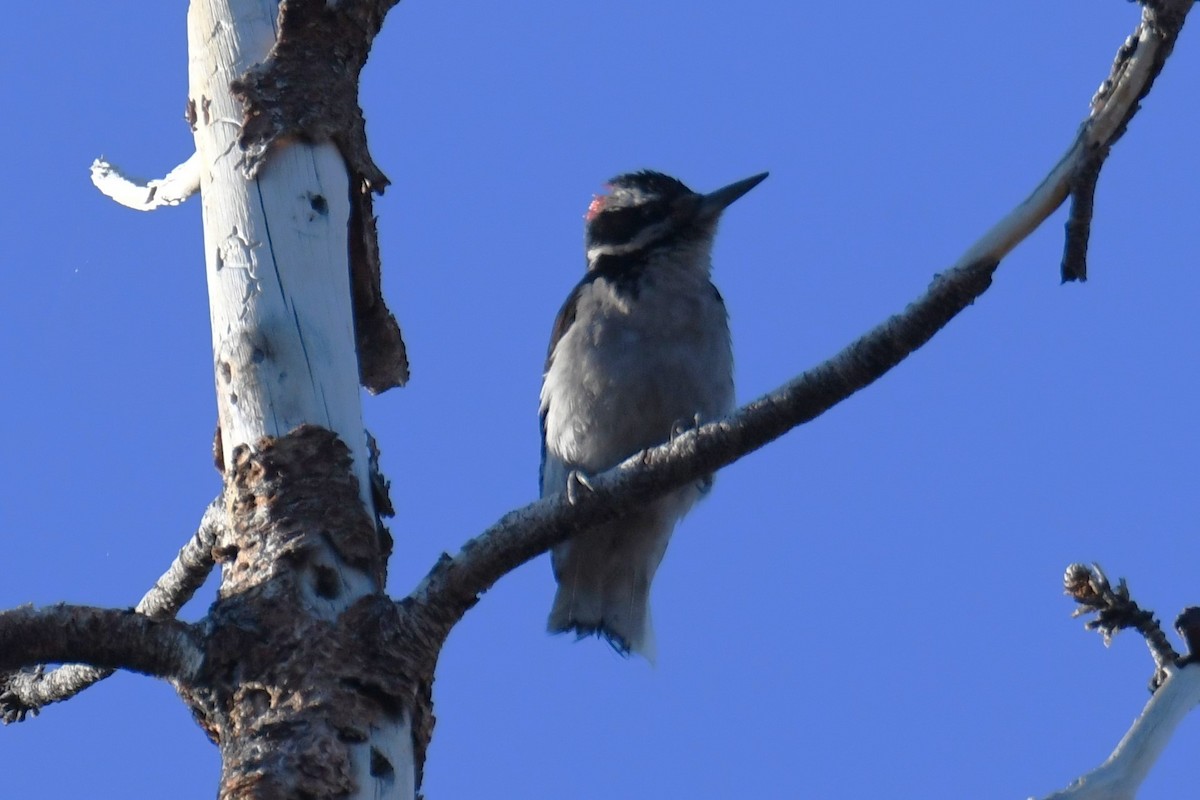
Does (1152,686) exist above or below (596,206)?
below

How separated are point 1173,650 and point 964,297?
0.83m

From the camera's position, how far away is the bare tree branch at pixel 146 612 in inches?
162

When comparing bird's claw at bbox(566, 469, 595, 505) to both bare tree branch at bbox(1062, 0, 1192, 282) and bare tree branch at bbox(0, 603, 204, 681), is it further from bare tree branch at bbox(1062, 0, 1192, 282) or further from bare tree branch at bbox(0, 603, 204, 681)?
bare tree branch at bbox(1062, 0, 1192, 282)

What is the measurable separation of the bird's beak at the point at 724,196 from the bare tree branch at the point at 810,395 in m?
2.86

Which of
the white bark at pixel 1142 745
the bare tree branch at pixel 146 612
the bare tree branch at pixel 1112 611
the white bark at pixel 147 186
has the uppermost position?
the white bark at pixel 147 186

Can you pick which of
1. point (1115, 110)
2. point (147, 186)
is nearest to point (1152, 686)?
point (1115, 110)

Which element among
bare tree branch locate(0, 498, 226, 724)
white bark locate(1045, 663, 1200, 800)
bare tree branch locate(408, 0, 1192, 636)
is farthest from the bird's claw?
white bark locate(1045, 663, 1200, 800)

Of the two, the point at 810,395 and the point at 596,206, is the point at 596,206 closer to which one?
the point at 596,206

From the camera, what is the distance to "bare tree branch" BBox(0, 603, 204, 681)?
3189 millimetres

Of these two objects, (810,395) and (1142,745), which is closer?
(1142,745)

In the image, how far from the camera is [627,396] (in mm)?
5672

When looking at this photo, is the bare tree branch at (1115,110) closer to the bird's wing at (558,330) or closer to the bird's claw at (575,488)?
the bird's claw at (575,488)

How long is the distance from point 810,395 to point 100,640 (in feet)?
4.99

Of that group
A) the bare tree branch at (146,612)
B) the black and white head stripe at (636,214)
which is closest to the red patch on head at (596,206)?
the black and white head stripe at (636,214)
